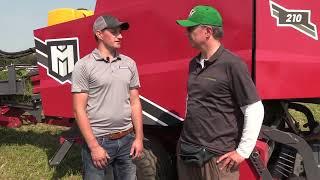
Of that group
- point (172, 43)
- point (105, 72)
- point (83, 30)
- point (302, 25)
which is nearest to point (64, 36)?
point (83, 30)

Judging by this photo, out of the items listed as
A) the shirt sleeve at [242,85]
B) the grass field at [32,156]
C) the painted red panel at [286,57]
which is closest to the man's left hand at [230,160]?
the shirt sleeve at [242,85]

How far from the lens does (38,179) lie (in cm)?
498

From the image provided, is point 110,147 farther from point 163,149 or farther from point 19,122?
point 19,122

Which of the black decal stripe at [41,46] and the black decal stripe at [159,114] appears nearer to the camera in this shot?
the black decal stripe at [159,114]

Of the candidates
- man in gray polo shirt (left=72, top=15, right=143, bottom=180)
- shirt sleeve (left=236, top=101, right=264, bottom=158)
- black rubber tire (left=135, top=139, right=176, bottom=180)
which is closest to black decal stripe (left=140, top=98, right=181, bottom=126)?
black rubber tire (left=135, top=139, right=176, bottom=180)

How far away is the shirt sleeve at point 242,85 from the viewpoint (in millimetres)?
2387

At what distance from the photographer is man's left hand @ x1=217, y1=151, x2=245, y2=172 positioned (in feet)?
8.05

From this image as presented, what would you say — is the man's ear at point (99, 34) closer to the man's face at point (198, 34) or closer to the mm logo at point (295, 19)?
the man's face at point (198, 34)

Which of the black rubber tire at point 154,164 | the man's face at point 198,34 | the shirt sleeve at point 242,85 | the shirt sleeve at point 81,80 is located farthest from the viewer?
the black rubber tire at point 154,164

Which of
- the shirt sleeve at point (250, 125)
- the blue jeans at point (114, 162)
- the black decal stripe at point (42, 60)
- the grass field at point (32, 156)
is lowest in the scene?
the grass field at point (32, 156)

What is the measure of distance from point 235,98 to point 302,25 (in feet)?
3.51

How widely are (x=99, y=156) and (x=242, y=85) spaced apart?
939 mm

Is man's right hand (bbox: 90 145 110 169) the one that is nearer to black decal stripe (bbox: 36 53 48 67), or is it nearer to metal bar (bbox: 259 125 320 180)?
metal bar (bbox: 259 125 320 180)

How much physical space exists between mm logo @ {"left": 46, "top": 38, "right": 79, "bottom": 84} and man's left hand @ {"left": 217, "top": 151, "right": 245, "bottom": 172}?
1.88 metres
